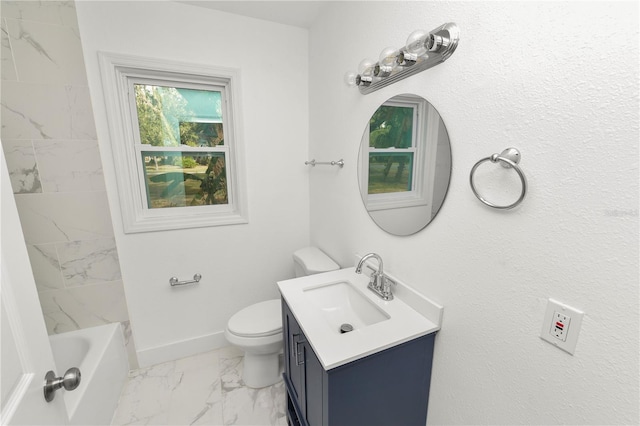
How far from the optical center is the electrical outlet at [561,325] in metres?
0.67

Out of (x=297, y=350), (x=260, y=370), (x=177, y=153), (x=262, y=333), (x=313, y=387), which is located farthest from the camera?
(x=177, y=153)

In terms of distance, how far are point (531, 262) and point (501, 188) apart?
222 mm

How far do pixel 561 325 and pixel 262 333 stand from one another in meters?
1.41

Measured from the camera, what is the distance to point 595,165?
0.61 metres

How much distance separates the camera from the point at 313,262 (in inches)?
72.0

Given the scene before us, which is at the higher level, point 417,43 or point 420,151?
point 417,43

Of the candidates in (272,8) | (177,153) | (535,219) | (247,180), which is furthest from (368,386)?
(272,8)

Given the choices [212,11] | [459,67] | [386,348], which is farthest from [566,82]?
[212,11]

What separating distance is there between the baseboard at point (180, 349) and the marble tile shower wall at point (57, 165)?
0.39 meters

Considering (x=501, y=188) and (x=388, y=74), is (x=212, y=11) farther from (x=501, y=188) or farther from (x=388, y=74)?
(x=501, y=188)

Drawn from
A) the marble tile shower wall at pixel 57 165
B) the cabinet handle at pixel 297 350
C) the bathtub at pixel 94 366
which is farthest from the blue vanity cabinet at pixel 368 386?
the marble tile shower wall at pixel 57 165

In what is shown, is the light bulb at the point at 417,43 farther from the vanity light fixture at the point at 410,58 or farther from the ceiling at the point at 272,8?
the ceiling at the point at 272,8

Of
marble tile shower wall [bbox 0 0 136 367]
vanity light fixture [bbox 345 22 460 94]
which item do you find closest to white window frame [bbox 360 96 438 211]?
vanity light fixture [bbox 345 22 460 94]

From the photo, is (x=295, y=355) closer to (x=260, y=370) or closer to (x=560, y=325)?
(x=260, y=370)
